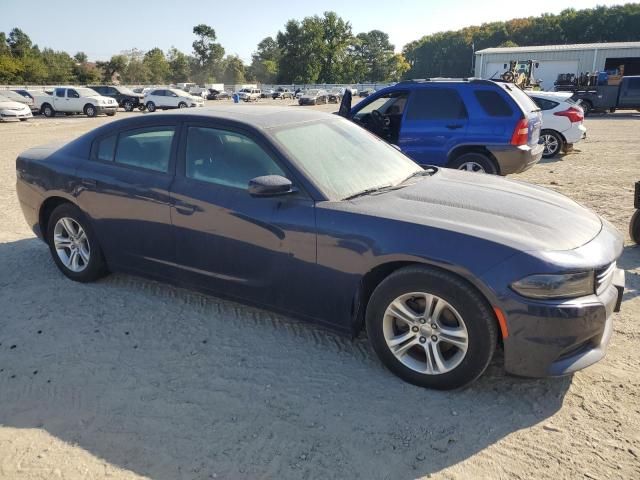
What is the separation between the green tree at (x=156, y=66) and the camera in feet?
311

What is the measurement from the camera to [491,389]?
3.01 m

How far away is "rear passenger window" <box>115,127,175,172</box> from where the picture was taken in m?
3.95

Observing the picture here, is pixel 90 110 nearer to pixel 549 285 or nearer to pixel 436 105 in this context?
pixel 436 105

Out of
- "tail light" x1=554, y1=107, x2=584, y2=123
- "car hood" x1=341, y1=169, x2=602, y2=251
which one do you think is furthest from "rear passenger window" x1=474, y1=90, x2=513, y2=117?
"tail light" x1=554, y1=107, x2=584, y2=123

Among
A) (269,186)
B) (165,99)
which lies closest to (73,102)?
(165,99)

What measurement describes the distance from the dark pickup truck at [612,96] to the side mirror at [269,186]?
2591 cm

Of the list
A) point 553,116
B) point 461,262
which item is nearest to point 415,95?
point 553,116

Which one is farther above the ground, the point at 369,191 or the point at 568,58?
the point at 568,58

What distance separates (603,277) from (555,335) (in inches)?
19.7

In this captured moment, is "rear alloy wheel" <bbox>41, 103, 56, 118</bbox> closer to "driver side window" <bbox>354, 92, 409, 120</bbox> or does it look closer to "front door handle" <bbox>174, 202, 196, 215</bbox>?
"driver side window" <bbox>354, 92, 409, 120</bbox>

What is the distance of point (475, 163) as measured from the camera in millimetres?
7695

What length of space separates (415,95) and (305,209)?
18.0 ft

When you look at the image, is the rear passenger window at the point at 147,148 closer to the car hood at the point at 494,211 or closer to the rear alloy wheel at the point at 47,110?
the car hood at the point at 494,211

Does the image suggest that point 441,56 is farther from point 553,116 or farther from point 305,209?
point 305,209
